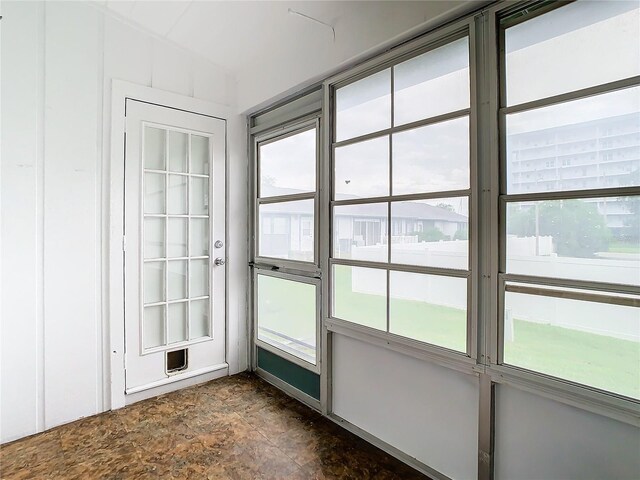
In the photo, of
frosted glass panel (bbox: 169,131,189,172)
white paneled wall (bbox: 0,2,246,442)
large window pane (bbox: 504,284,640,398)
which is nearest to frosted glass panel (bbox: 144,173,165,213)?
frosted glass panel (bbox: 169,131,189,172)

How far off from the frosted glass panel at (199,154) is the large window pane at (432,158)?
5.53 ft

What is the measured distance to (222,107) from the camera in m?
2.93

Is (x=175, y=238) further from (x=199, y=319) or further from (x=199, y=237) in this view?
(x=199, y=319)

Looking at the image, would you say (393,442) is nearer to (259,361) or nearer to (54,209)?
(259,361)

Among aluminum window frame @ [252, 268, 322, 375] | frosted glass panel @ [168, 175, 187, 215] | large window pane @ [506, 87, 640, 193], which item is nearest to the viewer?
large window pane @ [506, 87, 640, 193]

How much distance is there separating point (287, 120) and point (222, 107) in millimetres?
673

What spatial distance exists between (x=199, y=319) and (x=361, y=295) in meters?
1.52

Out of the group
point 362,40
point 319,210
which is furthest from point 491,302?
point 362,40

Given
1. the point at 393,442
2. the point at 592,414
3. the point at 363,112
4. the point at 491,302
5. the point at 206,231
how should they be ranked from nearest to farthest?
1. the point at 592,414
2. the point at 491,302
3. the point at 393,442
4. the point at 363,112
5. the point at 206,231

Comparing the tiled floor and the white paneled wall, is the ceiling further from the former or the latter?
the tiled floor

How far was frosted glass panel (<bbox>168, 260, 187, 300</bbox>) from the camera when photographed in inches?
106

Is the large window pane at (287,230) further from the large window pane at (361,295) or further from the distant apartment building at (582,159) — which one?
the distant apartment building at (582,159)

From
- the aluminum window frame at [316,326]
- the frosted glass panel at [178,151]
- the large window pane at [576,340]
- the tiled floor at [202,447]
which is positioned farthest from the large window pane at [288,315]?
the large window pane at [576,340]

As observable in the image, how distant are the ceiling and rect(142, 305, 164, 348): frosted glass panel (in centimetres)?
182
